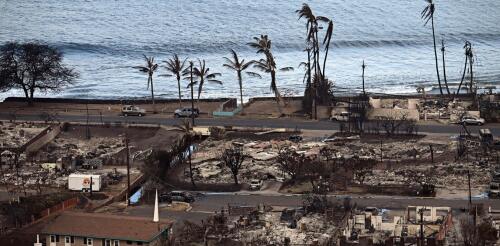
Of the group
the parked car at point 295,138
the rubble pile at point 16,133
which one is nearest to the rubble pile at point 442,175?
the parked car at point 295,138

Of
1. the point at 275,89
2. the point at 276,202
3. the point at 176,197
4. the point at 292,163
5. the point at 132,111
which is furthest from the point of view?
the point at 275,89

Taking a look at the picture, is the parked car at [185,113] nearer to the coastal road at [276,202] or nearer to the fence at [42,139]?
the fence at [42,139]

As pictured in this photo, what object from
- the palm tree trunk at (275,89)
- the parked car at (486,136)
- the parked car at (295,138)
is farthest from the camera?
the palm tree trunk at (275,89)

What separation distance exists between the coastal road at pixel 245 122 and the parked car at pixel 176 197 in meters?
11.9

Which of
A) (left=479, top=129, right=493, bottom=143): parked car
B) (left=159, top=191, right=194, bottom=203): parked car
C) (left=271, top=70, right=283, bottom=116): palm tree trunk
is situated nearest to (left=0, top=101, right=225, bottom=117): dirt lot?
(left=271, top=70, right=283, bottom=116): palm tree trunk

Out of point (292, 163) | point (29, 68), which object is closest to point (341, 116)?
point (292, 163)

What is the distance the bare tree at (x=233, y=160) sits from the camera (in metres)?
43.0

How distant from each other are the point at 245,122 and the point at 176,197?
43.6ft

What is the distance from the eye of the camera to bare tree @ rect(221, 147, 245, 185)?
43.0 meters

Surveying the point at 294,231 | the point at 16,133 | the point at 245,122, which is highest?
the point at 245,122

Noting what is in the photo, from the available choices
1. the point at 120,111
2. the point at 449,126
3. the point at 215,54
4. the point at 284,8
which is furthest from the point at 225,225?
the point at 284,8

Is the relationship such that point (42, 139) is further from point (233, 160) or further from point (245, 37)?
point (245, 37)

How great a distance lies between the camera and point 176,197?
133 feet

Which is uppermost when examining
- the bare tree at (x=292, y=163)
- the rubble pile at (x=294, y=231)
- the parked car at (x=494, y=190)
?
the bare tree at (x=292, y=163)
